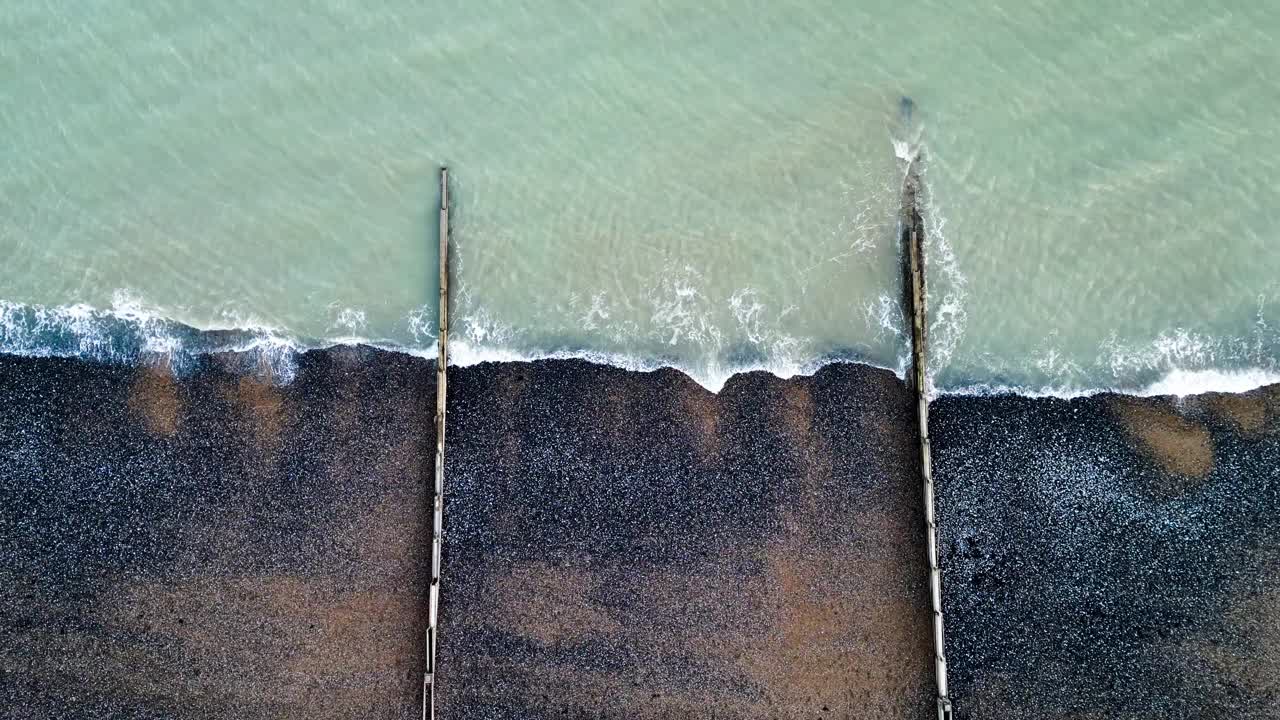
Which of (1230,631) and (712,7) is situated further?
(712,7)

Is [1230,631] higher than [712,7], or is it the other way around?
[712,7]

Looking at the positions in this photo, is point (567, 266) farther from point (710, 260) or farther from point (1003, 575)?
point (1003, 575)

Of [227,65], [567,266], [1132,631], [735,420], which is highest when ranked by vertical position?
[227,65]

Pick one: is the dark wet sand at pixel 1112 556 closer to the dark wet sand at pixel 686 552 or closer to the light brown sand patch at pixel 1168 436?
the light brown sand patch at pixel 1168 436

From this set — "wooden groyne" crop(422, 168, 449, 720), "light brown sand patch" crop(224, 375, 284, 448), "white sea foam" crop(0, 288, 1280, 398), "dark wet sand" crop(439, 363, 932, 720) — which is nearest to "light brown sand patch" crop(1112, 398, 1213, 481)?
"white sea foam" crop(0, 288, 1280, 398)

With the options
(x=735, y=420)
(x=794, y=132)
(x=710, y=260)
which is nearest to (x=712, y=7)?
(x=794, y=132)

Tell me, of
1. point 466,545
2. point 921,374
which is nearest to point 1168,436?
point 921,374
